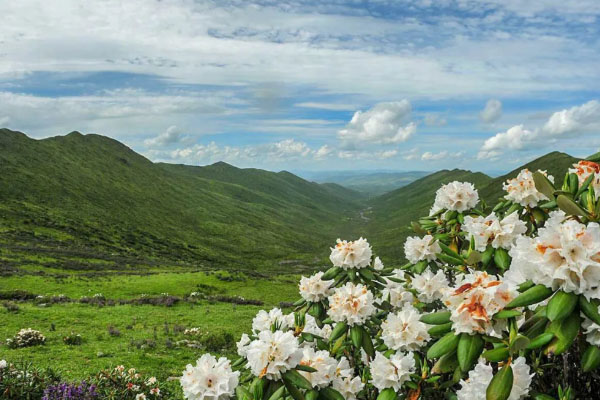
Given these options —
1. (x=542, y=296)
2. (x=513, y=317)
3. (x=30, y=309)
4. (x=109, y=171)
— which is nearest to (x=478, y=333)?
(x=513, y=317)

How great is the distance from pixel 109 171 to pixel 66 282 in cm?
12882

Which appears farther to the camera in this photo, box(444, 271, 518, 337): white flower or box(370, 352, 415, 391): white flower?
box(370, 352, 415, 391): white flower

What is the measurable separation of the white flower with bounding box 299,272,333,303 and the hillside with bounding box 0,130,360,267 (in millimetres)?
59794

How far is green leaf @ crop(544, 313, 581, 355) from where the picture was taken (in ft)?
6.59

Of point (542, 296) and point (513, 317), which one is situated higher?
point (542, 296)

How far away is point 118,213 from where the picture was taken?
113m

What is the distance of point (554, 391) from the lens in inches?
134

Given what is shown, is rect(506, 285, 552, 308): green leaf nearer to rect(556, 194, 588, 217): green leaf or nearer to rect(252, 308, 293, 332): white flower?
rect(556, 194, 588, 217): green leaf

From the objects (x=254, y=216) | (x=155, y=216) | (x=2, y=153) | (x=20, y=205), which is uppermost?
(x=2, y=153)

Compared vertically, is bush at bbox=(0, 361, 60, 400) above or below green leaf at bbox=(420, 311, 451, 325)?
below

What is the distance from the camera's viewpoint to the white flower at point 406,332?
12.4ft

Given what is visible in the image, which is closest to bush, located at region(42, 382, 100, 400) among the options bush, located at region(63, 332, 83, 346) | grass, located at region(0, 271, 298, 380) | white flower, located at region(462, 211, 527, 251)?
grass, located at region(0, 271, 298, 380)

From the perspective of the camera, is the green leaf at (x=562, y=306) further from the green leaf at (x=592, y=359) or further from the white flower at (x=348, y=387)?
the white flower at (x=348, y=387)

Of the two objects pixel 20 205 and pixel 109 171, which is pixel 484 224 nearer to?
pixel 20 205
